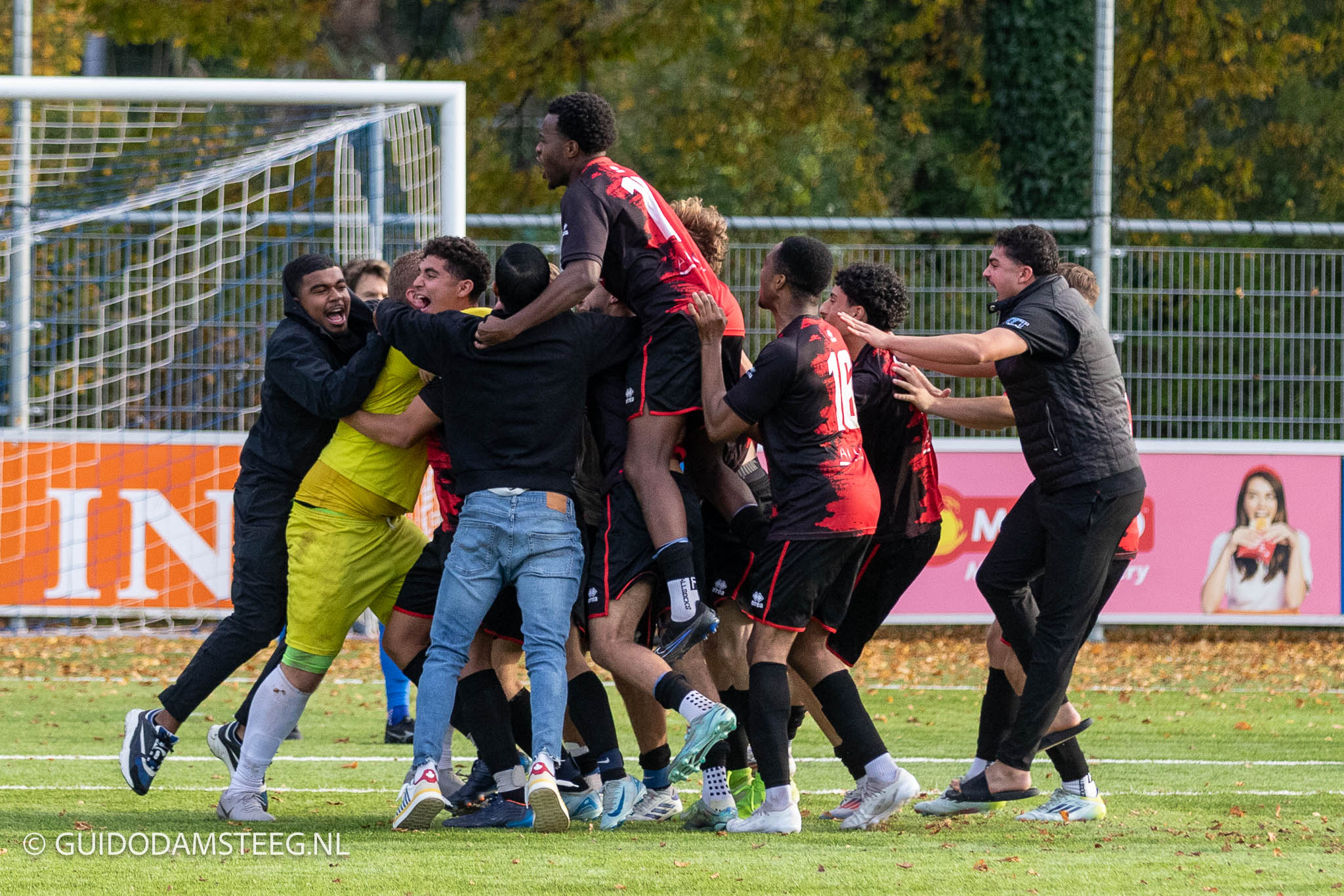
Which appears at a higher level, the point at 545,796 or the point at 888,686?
the point at 545,796

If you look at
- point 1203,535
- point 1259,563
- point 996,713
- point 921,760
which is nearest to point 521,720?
point 996,713

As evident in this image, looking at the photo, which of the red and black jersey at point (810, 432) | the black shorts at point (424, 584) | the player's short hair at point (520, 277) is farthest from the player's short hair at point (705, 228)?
the black shorts at point (424, 584)

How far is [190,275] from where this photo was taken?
1137 centimetres

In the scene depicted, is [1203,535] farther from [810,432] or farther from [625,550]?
[625,550]

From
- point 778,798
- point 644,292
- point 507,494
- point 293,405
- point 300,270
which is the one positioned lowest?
point 778,798

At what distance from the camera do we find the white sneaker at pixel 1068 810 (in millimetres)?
5469

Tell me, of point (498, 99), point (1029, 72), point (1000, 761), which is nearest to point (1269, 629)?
point (1029, 72)

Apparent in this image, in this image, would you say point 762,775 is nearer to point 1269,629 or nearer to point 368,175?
point 368,175

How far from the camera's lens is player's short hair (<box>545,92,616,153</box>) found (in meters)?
5.36

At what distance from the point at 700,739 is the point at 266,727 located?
5.25 feet

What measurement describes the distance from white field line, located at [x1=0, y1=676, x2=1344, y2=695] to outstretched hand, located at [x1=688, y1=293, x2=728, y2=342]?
467 cm

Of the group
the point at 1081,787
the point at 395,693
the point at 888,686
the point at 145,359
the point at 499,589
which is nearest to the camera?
the point at 499,589

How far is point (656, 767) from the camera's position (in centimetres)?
555

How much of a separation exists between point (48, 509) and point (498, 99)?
27.9ft
